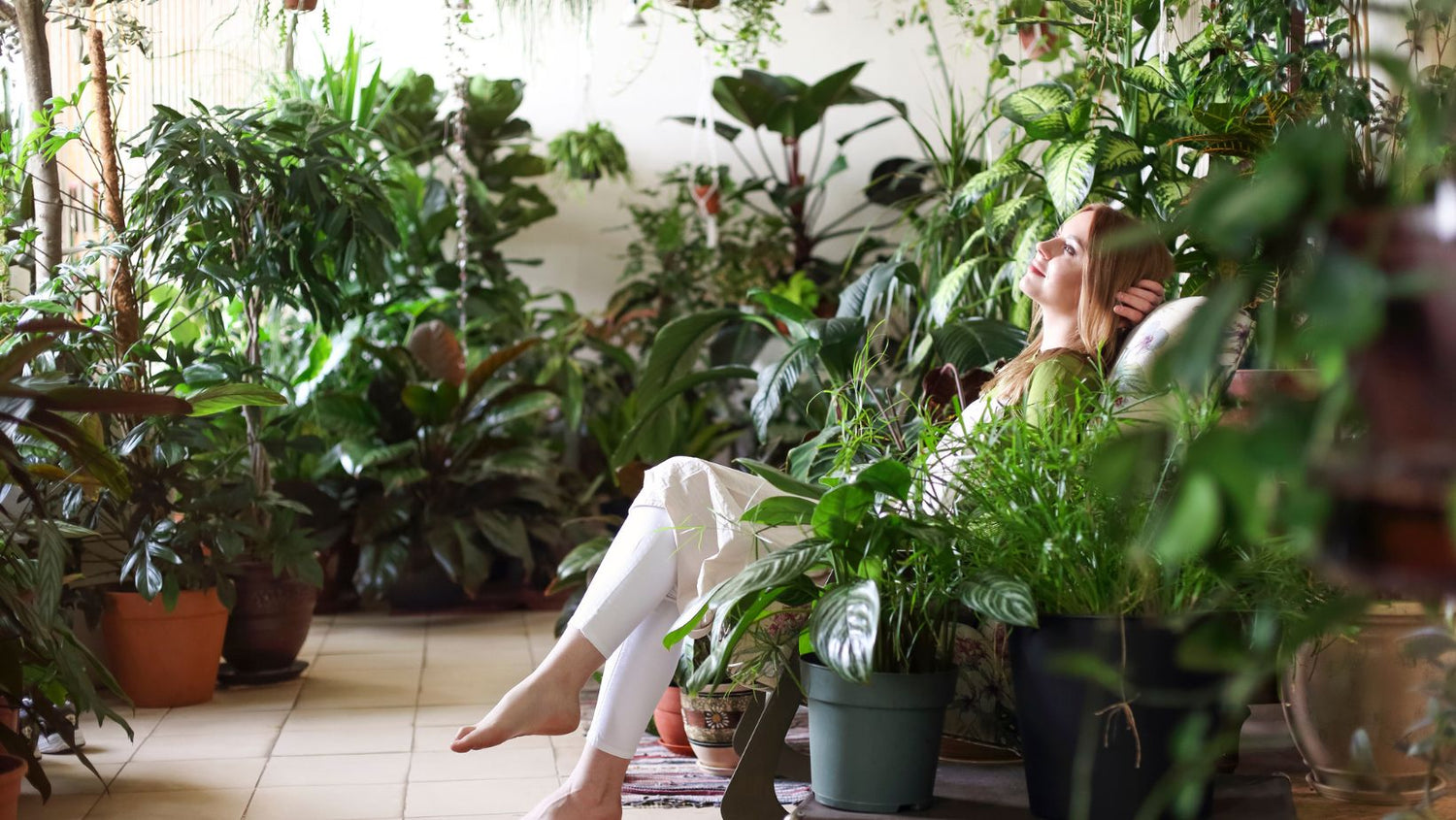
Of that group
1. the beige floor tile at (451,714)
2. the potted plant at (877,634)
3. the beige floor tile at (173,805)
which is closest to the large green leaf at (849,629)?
the potted plant at (877,634)

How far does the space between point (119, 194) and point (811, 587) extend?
6.90ft

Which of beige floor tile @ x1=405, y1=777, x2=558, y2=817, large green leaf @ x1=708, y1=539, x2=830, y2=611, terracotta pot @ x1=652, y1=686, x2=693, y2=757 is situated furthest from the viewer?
terracotta pot @ x1=652, y1=686, x2=693, y2=757

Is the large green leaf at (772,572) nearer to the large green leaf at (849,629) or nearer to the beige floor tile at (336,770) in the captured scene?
the large green leaf at (849,629)

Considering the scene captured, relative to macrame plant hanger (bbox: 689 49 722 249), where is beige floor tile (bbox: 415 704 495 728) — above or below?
below

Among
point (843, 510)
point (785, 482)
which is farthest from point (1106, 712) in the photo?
point (785, 482)

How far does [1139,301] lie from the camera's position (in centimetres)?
223

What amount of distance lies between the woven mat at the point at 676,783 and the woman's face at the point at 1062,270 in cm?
87

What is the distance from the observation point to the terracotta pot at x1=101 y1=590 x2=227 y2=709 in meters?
3.08

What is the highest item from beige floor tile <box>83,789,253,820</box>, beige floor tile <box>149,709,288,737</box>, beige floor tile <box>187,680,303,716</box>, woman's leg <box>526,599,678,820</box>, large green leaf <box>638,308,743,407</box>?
large green leaf <box>638,308,743,407</box>

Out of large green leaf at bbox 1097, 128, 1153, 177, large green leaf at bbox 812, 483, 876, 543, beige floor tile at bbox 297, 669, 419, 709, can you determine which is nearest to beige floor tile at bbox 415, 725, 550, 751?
beige floor tile at bbox 297, 669, 419, 709

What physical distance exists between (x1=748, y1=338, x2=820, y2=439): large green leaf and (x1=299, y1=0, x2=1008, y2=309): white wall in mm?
2339

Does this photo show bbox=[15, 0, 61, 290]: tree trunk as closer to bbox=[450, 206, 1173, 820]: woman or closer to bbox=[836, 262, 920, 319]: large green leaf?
bbox=[450, 206, 1173, 820]: woman

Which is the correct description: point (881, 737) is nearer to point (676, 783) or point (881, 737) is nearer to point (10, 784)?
point (676, 783)

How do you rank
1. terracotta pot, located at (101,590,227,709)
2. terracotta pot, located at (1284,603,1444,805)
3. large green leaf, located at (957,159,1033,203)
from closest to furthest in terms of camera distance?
terracotta pot, located at (1284,603,1444,805) < large green leaf, located at (957,159,1033,203) < terracotta pot, located at (101,590,227,709)
